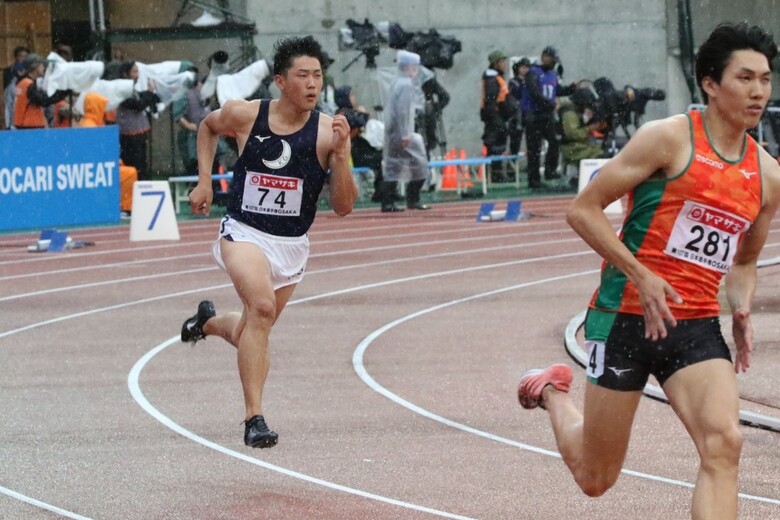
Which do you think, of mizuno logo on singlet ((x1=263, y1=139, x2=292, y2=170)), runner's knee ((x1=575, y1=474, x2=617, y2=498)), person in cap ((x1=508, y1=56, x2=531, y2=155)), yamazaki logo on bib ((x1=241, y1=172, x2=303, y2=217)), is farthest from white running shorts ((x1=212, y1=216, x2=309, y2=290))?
person in cap ((x1=508, y1=56, x2=531, y2=155))

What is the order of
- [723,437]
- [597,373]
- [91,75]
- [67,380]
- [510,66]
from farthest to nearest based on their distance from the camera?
[510,66], [91,75], [67,380], [597,373], [723,437]

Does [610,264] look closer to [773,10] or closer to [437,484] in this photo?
[437,484]

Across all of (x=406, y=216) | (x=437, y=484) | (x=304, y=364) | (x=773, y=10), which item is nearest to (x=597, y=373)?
(x=437, y=484)

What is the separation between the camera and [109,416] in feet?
29.5

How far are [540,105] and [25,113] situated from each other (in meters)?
8.25

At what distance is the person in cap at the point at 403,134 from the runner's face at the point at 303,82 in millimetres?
14748

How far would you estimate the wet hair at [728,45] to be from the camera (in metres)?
5.18

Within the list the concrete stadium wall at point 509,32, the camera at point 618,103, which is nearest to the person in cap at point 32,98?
the camera at point 618,103

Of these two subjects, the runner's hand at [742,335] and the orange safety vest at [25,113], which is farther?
the orange safety vest at [25,113]

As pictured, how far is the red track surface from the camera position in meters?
6.95

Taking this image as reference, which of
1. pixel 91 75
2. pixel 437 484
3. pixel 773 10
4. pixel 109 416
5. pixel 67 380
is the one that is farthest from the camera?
pixel 773 10

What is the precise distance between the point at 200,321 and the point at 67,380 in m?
1.61

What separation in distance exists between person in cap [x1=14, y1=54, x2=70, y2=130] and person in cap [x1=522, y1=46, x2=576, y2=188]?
7.75 meters

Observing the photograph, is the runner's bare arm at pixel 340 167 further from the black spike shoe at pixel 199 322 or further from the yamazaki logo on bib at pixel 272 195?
the black spike shoe at pixel 199 322
